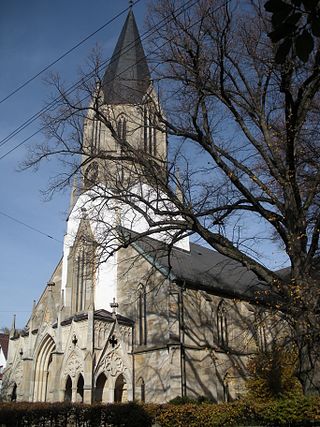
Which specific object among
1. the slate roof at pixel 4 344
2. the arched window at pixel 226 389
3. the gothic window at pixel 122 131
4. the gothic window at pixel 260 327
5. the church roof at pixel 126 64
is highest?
the church roof at pixel 126 64

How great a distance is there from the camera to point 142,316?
22578 mm

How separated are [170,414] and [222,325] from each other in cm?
1039

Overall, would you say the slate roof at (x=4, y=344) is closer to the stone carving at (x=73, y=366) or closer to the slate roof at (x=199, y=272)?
the slate roof at (x=199, y=272)

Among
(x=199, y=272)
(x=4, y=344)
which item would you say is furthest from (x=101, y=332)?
(x=4, y=344)

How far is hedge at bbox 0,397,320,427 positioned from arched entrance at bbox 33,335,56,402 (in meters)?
5.27

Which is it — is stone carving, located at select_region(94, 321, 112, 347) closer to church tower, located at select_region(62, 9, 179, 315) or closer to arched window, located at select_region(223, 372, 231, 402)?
church tower, located at select_region(62, 9, 179, 315)

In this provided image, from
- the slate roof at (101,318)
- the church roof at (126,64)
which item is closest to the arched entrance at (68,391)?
the slate roof at (101,318)

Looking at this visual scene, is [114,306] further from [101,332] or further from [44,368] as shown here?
[44,368]

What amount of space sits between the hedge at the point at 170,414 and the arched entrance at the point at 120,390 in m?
5.04

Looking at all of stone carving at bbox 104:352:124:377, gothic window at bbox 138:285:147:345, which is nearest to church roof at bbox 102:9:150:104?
gothic window at bbox 138:285:147:345

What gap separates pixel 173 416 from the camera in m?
14.4

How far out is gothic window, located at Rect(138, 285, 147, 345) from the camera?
22.0 meters

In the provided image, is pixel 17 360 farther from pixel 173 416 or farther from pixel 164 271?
pixel 173 416

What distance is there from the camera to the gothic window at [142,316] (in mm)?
21953
